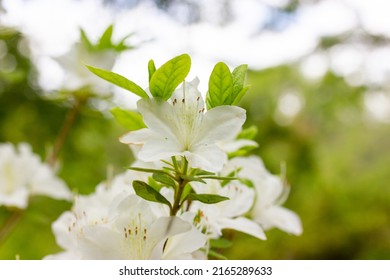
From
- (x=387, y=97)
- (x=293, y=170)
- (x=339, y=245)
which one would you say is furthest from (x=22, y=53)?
(x=339, y=245)

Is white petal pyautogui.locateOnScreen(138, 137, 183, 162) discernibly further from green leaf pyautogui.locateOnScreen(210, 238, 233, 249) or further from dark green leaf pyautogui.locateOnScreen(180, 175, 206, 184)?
green leaf pyautogui.locateOnScreen(210, 238, 233, 249)

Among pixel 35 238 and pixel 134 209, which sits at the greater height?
pixel 35 238

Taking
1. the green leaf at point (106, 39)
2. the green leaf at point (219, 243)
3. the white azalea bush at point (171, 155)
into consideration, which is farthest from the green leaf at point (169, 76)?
the green leaf at point (106, 39)

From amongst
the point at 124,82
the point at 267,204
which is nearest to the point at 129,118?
the point at 124,82

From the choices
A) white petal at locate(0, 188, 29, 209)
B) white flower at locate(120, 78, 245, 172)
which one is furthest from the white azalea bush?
white petal at locate(0, 188, 29, 209)

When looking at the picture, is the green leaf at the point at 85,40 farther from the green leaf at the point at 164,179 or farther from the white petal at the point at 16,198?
the green leaf at the point at 164,179

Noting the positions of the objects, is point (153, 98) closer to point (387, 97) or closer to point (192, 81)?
point (192, 81)

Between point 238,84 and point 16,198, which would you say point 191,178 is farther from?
point 16,198
